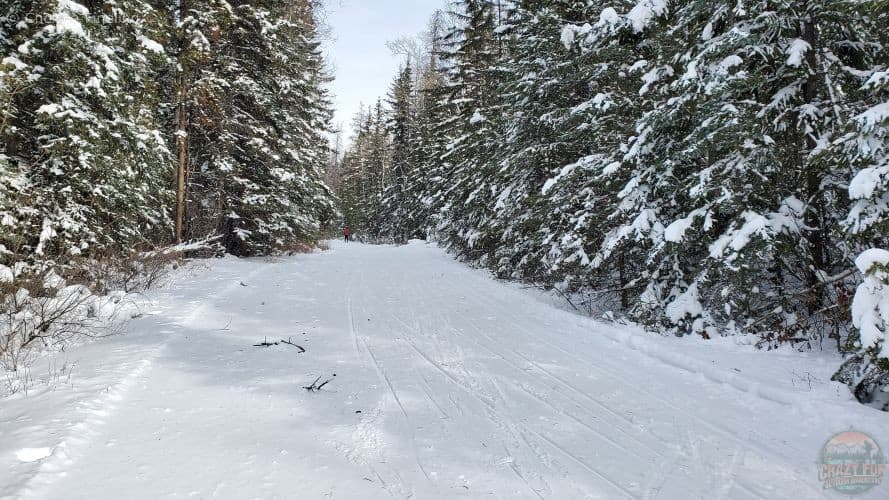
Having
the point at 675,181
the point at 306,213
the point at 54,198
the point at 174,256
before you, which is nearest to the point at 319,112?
the point at 306,213

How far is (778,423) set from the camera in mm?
3828

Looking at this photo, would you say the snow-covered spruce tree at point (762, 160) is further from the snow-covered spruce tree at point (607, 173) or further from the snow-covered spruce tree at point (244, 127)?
the snow-covered spruce tree at point (244, 127)

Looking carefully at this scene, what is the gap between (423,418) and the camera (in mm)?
3889

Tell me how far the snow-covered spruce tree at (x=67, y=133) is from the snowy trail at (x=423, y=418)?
117 inches

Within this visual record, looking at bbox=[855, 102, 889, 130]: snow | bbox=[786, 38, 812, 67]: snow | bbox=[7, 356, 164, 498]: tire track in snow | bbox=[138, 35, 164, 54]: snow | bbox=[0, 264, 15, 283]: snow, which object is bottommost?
bbox=[7, 356, 164, 498]: tire track in snow

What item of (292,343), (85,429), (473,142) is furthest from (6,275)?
(473,142)

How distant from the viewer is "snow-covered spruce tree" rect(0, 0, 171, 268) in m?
7.47

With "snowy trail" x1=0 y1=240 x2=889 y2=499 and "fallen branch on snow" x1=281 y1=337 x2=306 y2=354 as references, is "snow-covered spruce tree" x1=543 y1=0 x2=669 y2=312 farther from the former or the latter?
"fallen branch on snow" x1=281 y1=337 x2=306 y2=354

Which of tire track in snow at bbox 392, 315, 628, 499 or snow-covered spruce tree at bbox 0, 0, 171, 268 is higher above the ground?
snow-covered spruce tree at bbox 0, 0, 171, 268

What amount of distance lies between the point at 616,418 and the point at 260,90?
15.6 m

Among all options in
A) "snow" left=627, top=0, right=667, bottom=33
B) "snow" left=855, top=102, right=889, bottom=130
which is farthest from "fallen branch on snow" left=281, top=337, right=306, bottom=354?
"snow" left=627, top=0, right=667, bottom=33

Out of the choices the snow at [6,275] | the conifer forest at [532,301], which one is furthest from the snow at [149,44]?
the snow at [6,275]

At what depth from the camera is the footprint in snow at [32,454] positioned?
9.86 ft

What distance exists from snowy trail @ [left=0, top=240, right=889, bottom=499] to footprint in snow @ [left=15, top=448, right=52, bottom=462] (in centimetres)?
2
